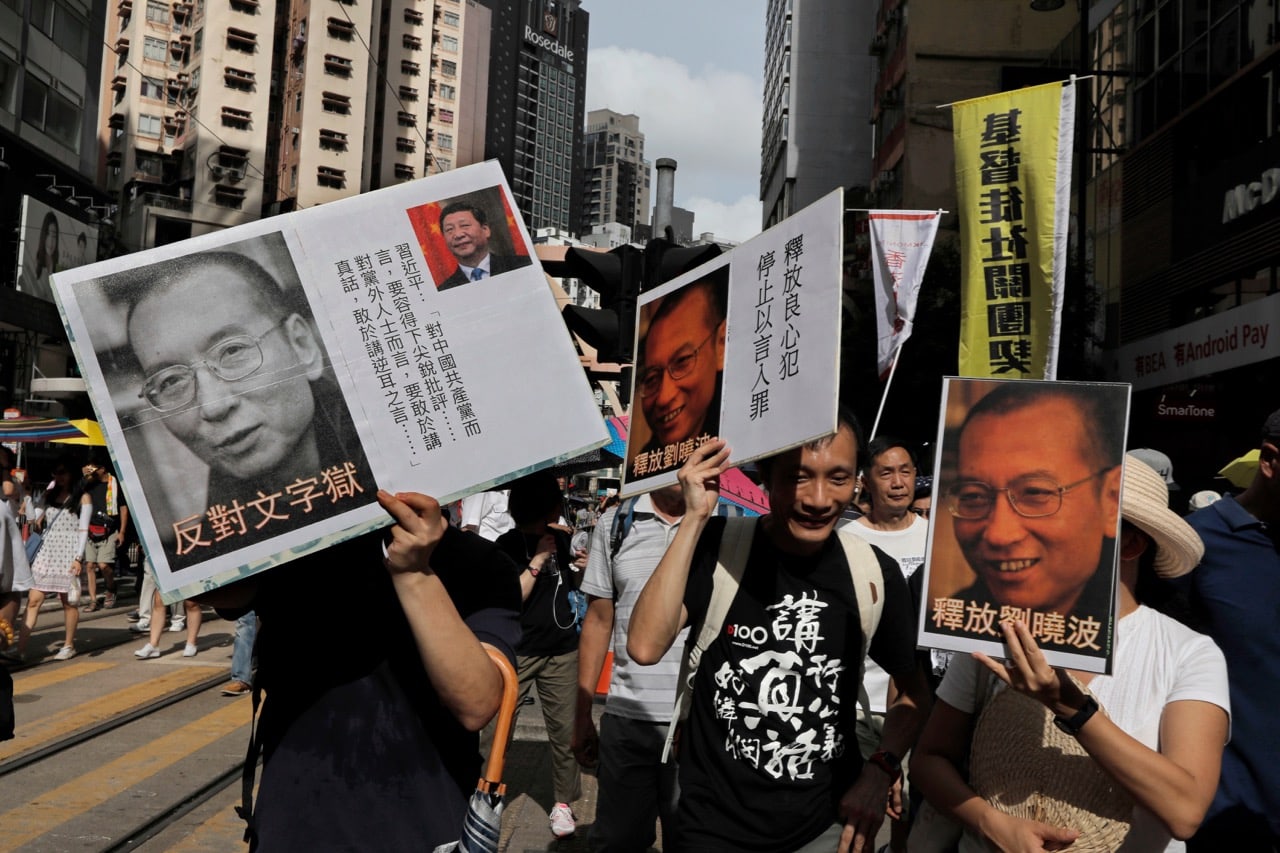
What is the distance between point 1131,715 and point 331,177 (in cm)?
6402

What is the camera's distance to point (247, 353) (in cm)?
223

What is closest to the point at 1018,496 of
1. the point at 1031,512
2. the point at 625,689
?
the point at 1031,512

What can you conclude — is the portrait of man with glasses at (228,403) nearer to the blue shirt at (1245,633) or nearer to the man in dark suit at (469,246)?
the man in dark suit at (469,246)

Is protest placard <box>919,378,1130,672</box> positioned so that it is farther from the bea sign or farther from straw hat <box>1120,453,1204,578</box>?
the bea sign

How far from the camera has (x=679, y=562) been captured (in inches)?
113

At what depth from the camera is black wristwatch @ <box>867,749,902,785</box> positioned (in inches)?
116

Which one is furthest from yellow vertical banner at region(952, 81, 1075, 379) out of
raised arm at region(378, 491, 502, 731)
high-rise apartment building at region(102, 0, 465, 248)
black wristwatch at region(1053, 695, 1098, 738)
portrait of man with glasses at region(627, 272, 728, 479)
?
high-rise apartment building at region(102, 0, 465, 248)

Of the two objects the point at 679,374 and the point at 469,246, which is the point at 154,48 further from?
the point at 469,246

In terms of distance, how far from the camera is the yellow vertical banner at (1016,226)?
10141mm

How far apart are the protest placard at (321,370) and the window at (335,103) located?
63208 mm

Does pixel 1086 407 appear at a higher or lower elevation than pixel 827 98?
lower

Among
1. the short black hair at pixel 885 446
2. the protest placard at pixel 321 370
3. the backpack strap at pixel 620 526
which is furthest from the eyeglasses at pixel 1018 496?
the short black hair at pixel 885 446

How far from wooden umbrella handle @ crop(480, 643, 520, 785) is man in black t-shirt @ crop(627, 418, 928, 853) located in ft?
2.14

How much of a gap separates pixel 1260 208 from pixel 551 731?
14650 mm
